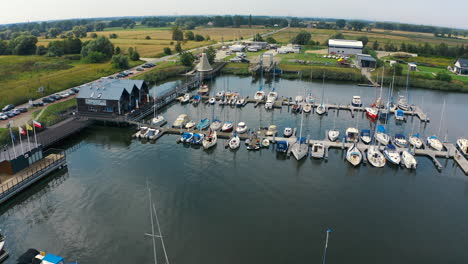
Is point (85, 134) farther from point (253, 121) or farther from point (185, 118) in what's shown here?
point (253, 121)

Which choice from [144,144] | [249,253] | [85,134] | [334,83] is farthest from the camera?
[334,83]

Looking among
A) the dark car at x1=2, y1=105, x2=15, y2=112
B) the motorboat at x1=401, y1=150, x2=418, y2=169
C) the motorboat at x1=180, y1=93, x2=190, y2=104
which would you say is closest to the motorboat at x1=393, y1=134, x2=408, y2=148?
the motorboat at x1=401, y1=150, x2=418, y2=169

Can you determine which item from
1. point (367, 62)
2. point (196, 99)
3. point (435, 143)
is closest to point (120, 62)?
point (196, 99)

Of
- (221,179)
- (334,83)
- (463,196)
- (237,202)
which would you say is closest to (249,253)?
(237,202)

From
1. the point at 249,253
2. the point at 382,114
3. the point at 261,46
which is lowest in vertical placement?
the point at 249,253

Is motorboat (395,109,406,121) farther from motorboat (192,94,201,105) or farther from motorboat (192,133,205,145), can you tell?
motorboat (192,94,201,105)

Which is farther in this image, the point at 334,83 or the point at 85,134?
the point at 334,83

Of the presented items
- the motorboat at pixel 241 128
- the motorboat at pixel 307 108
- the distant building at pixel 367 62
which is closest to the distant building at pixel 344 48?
the distant building at pixel 367 62

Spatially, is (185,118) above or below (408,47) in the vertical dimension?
below
